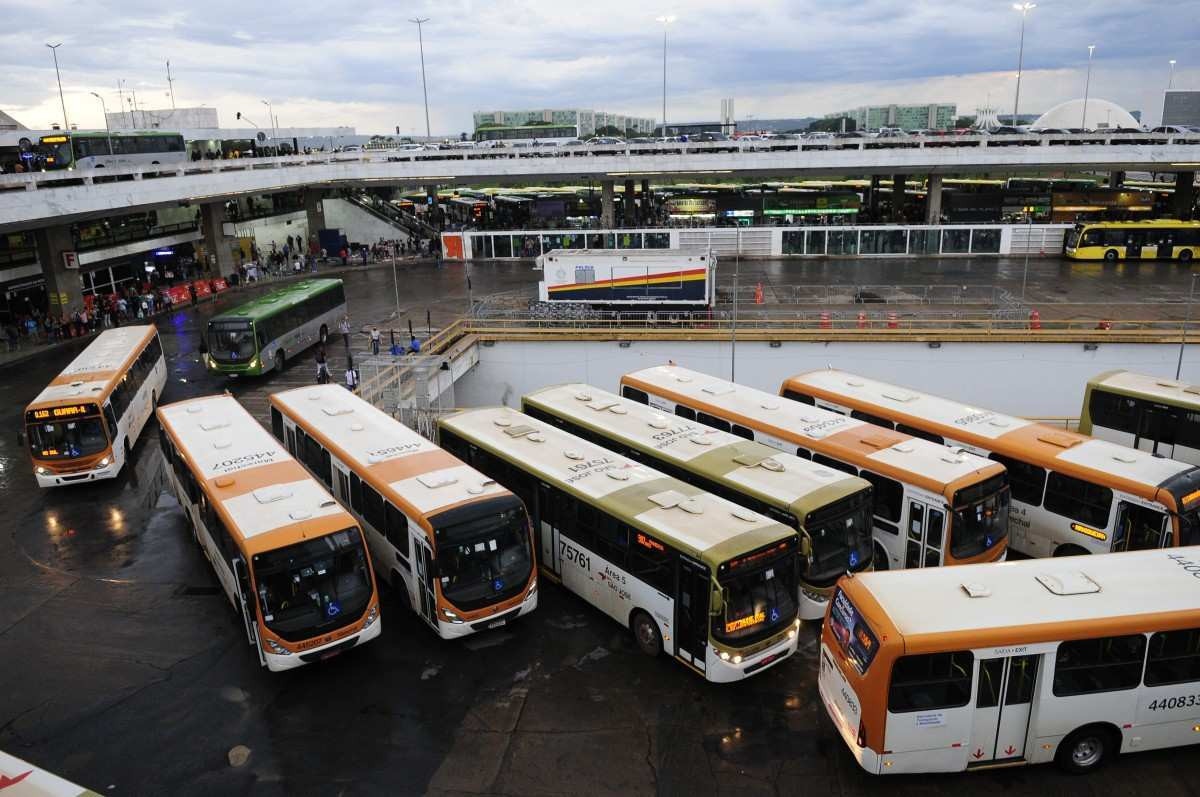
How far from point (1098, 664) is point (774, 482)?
17.1 ft

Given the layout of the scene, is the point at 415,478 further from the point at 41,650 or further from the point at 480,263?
the point at 480,263

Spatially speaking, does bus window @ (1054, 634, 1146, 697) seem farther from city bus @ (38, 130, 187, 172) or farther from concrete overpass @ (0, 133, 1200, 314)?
city bus @ (38, 130, 187, 172)

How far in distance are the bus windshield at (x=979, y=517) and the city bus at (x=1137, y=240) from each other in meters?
37.7

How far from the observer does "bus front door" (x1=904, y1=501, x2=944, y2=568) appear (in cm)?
1334

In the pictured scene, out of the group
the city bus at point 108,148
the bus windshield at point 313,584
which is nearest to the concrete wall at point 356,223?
the city bus at point 108,148

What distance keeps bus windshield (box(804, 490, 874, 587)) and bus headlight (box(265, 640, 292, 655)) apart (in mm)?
7981

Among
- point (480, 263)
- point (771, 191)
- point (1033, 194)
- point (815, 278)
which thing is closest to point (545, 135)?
point (771, 191)

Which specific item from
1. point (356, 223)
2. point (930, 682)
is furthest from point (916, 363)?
point (356, 223)

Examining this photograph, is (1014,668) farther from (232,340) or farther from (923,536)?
(232,340)

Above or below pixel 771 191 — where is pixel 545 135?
above

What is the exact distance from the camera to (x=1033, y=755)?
9.57 metres

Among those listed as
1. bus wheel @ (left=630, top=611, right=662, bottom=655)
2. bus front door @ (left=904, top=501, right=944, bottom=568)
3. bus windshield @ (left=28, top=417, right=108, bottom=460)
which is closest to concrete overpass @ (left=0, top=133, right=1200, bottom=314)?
bus windshield @ (left=28, top=417, right=108, bottom=460)

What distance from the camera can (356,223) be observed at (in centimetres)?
5788

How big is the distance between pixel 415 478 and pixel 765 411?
791 cm
